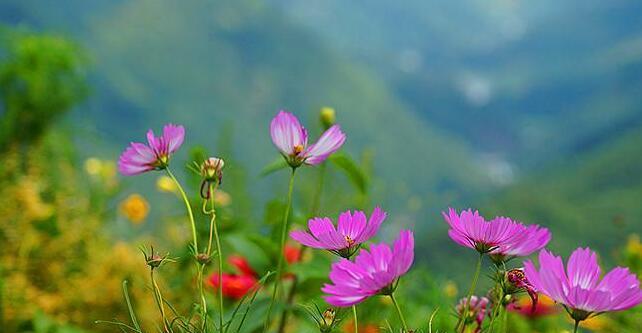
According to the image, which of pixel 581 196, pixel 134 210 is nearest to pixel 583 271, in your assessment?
pixel 134 210

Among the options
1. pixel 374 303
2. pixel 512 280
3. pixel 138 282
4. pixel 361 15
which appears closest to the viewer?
pixel 512 280

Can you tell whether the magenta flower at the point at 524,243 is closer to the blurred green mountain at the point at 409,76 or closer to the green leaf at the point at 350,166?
the green leaf at the point at 350,166

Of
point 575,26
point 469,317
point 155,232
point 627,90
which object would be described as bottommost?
point 469,317

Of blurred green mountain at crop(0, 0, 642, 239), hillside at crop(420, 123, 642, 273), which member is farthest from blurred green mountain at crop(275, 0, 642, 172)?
hillside at crop(420, 123, 642, 273)

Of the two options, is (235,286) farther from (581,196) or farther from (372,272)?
(581,196)

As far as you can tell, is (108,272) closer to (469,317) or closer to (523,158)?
(469,317)

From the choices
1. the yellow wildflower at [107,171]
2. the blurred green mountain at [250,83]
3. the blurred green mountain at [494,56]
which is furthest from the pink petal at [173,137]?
the blurred green mountain at [494,56]

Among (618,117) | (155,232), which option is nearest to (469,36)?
(618,117)
